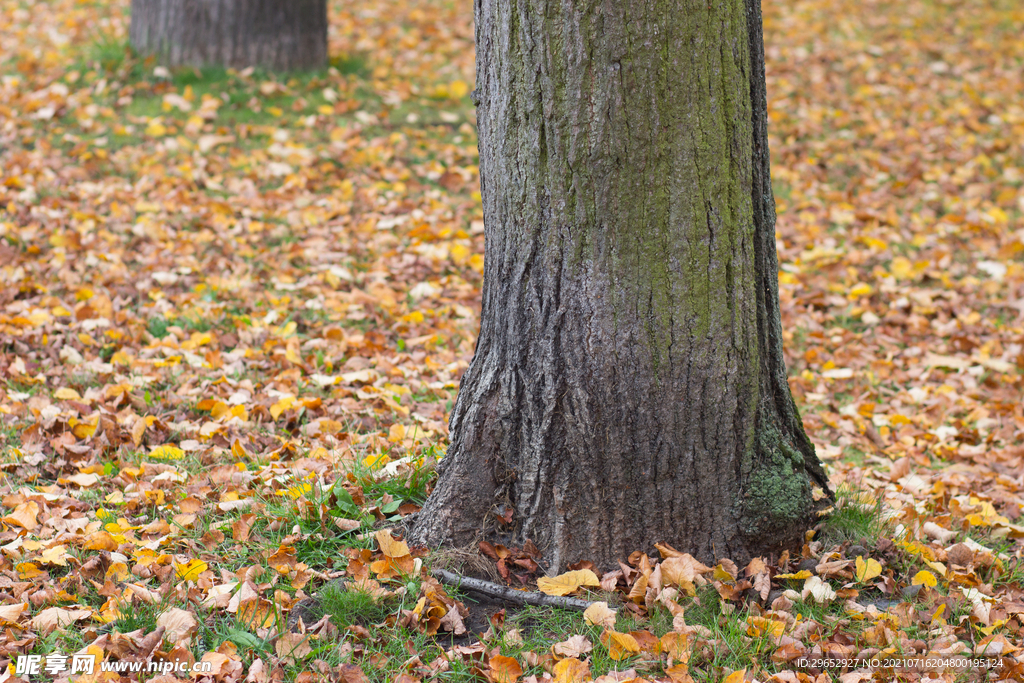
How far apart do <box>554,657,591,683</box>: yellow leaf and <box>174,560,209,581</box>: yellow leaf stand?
3.45ft

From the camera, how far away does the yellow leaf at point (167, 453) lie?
2811 mm

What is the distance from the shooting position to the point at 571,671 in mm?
2010

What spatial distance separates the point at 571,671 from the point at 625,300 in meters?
0.95

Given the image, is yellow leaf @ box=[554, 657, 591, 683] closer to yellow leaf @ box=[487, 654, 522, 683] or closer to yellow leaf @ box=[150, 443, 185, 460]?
yellow leaf @ box=[487, 654, 522, 683]

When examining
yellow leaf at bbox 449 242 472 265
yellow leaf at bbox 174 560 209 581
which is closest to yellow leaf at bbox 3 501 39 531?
yellow leaf at bbox 174 560 209 581

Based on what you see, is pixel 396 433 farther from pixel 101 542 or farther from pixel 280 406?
pixel 101 542

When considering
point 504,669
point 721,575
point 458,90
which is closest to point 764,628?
point 721,575

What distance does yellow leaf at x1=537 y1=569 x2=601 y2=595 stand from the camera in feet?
7.37

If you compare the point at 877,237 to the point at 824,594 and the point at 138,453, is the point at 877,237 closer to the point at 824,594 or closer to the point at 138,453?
the point at 824,594

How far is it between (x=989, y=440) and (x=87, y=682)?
3.24m

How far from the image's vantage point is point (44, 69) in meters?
6.36

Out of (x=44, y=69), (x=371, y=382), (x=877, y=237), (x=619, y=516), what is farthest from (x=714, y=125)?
(x=44, y=69)

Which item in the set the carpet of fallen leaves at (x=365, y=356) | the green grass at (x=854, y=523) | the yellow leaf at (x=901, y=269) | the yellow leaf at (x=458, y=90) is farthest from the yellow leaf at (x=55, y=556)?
the yellow leaf at (x=458, y=90)

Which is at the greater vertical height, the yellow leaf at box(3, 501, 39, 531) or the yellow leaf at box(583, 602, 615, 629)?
the yellow leaf at box(3, 501, 39, 531)
